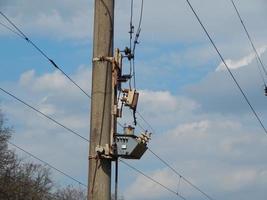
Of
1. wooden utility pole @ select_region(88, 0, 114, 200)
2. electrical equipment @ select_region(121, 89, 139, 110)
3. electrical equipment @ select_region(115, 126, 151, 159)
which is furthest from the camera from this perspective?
electrical equipment @ select_region(121, 89, 139, 110)

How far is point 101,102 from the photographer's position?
1077 cm

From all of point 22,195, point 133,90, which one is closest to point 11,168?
point 22,195

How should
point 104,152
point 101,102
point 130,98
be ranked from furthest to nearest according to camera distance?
point 130,98, point 101,102, point 104,152

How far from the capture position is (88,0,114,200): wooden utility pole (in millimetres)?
10484

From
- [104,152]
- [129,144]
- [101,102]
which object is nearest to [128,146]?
[129,144]

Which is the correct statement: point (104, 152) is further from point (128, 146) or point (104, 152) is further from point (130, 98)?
point (130, 98)

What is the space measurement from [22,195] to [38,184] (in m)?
5.68

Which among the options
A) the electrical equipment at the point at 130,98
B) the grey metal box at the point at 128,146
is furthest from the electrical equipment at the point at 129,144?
the electrical equipment at the point at 130,98

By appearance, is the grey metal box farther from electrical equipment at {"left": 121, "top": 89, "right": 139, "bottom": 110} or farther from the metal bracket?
electrical equipment at {"left": 121, "top": 89, "right": 139, "bottom": 110}

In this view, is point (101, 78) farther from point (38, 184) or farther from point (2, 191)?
point (38, 184)

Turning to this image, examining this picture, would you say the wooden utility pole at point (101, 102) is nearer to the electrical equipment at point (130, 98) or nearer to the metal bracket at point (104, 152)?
the metal bracket at point (104, 152)

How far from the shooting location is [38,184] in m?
61.7

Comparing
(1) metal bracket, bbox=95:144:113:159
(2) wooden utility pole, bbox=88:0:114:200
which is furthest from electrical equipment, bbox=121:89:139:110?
(1) metal bracket, bbox=95:144:113:159

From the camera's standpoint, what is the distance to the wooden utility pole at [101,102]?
10484 mm
